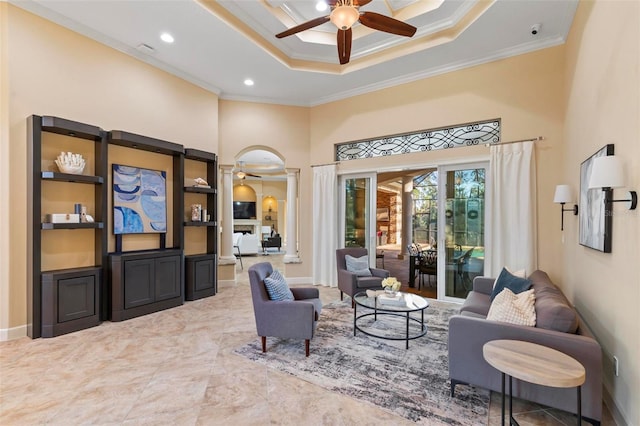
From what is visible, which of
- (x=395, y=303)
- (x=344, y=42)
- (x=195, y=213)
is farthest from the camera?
(x=195, y=213)

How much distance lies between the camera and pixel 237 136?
6426 millimetres

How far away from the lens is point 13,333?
3586 millimetres

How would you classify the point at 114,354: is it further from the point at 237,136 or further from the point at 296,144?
the point at 296,144

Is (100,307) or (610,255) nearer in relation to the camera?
(610,255)

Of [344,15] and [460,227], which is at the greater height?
[344,15]

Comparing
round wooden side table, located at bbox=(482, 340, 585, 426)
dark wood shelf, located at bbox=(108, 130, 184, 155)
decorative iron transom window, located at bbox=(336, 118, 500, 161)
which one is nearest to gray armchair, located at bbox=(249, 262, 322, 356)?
Result: round wooden side table, located at bbox=(482, 340, 585, 426)

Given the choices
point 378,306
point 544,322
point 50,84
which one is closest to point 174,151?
point 50,84

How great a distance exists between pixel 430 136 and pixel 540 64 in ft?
5.77

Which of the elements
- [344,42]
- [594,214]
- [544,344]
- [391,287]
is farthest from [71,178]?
[594,214]

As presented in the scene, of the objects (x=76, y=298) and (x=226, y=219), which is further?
(x=226, y=219)

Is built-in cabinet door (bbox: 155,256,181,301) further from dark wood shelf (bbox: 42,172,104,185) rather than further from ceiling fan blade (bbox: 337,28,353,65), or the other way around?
ceiling fan blade (bbox: 337,28,353,65)

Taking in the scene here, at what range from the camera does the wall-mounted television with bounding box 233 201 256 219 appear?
1388 cm

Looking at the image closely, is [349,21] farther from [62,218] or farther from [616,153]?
[62,218]

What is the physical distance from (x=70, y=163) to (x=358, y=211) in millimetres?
Result: 4758
